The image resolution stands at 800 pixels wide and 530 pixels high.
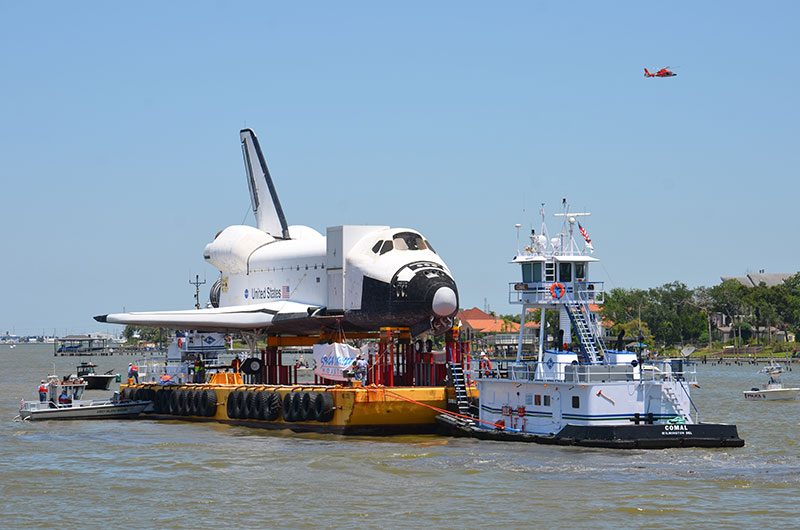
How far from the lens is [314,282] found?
37188mm

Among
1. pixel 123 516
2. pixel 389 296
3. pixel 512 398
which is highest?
pixel 389 296

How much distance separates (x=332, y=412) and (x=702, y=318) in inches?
4361

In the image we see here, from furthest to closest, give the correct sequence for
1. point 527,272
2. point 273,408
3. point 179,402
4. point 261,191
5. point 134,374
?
point 134,374
point 261,191
point 179,402
point 273,408
point 527,272

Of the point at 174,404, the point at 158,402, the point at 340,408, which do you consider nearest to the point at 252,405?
the point at 340,408

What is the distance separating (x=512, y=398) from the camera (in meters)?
30.0

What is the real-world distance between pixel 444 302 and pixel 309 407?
523cm

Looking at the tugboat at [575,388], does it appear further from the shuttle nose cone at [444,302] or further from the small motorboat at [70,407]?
the small motorboat at [70,407]

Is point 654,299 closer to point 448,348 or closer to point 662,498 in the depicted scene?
point 448,348

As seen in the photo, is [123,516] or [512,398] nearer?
[123,516]

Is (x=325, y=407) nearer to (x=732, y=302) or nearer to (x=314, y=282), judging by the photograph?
(x=314, y=282)

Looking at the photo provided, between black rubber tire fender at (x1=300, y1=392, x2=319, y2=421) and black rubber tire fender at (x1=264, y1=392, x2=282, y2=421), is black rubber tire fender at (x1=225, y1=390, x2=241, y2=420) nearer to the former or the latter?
black rubber tire fender at (x1=264, y1=392, x2=282, y2=421)

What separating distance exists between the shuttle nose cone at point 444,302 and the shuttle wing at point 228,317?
4907 millimetres

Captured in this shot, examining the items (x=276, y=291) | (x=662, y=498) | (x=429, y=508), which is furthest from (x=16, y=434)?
(x=662, y=498)

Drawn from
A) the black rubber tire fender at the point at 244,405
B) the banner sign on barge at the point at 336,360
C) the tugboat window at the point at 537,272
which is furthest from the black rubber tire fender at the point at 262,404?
the tugboat window at the point at 537,272
